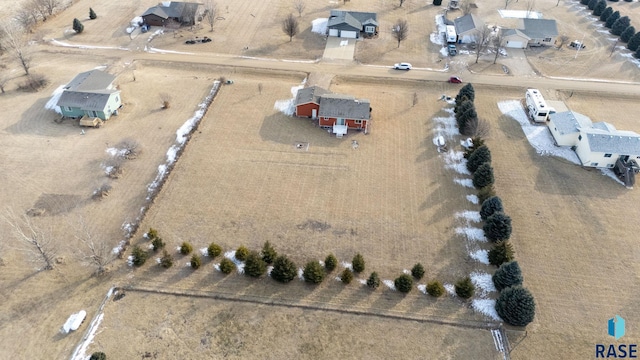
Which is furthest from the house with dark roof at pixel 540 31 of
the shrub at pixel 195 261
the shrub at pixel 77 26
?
the shrub at pixel 77 26

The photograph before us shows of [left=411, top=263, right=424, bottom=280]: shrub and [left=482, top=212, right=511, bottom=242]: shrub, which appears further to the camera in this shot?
[left=482, top=212, right=511, bottom=242]: shrub

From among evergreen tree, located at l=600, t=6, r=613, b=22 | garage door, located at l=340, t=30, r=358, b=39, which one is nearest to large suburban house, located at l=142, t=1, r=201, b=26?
garage door, located at l=340, t=30, r=358, b=39

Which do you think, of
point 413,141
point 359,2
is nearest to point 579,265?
point 413,141

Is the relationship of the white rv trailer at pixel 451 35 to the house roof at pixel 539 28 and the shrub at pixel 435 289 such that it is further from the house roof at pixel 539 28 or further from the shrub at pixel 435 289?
the shrub at pixel 435 289

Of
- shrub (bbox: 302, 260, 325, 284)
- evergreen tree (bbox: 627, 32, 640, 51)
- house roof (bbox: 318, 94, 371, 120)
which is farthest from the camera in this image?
evergreen tree (bbox: 627, 32, 640, 51)

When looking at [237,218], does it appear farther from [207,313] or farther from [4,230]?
[4,230]

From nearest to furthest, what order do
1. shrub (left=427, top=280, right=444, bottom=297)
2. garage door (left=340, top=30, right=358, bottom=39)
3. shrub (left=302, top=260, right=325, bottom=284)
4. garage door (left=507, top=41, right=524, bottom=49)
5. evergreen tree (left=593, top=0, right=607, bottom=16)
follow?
1. shrub (left=427, top=280, right=444, bottom=297)
2. shrub (left=302, top=260, right=325, bottom=284)
3. garage door (left=507, top=41, right=524, bottom=49)
4. garage door (left=340, top=30, right=358, bottom=39)
5. evergreen tree (left=593, top=0, right=607, bottom=16)

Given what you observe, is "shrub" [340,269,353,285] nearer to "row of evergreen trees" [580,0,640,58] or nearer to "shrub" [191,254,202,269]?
"shrub" [191,254,202,269]
